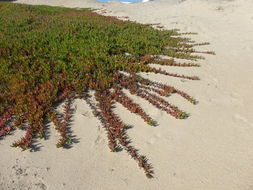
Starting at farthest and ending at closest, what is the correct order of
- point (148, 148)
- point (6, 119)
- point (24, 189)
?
1. point (6, 119)
2. point (148, 148)
3. point (24, 189)

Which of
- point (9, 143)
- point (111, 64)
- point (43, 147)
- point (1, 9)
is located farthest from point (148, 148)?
point (1, 9)

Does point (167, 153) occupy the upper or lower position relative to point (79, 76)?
lower

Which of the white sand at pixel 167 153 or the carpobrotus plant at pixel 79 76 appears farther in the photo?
the carpobrotus plant at pixel 79 76

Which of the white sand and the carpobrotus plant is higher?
the carpobrotus plant

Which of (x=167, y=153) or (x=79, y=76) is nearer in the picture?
(x=167, y=153)

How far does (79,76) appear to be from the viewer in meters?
10.2

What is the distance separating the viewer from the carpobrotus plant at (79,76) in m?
7.94

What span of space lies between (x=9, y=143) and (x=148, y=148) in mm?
3503

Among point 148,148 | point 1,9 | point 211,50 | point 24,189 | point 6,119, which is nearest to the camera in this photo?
point 24,189

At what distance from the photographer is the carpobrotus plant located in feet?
26.0

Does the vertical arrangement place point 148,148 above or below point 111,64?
below

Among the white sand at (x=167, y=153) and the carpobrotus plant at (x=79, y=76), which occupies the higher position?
the carpobrotus plant at (x=79, y=76)

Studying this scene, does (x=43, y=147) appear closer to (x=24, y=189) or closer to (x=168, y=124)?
(x=24, y=189)

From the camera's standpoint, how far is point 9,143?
7.36m
